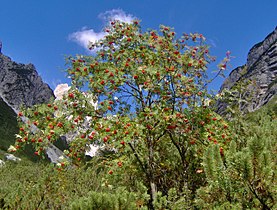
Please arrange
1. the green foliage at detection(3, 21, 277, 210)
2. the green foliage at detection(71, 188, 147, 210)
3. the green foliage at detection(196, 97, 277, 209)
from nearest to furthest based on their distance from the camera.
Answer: the green foliage at detection(196, 97, 277, 209) < the green foliage at detection(71, 188, 147, 210) < the green foliage at detection(3, 21, 277, 210)

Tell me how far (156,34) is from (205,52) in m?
1.74

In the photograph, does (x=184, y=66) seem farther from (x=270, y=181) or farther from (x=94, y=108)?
(x=270, y=181)

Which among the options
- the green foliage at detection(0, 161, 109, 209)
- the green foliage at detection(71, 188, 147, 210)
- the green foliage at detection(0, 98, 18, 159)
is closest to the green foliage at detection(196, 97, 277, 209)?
the green foliage at detection(71, 188, 147, 210)

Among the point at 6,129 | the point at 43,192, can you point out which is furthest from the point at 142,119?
the point at 6,129

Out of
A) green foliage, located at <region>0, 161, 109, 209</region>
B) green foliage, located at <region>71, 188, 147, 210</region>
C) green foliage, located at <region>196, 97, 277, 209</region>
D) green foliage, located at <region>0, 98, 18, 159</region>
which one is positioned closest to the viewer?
green foliage, located at <region>196, 97, 277, 209</region>

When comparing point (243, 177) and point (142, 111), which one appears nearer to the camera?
point (243, 177)

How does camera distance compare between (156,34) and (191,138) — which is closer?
(191,138)

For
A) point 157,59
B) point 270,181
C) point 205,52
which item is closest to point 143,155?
point 157,59

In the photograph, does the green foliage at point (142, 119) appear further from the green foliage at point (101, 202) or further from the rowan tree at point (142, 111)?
the green foliage at point (101, 202)

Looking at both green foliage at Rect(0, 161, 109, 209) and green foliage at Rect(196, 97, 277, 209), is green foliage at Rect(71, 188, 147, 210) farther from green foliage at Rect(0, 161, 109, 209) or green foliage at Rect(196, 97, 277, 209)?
green foliage at Rect(0, 161, 109, 209)

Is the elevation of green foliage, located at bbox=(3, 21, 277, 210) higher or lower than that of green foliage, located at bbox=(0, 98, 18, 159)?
lower

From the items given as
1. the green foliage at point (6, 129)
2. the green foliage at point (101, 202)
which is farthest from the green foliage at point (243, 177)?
the green foliage at point (6, 129)

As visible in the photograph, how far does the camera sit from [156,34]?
9703 mm

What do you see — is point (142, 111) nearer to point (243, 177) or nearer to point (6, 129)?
point (243, 177)
